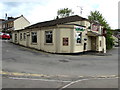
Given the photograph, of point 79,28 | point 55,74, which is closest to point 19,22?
point 79,28

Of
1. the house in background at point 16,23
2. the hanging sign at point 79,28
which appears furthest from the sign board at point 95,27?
the house in background at point 16,23

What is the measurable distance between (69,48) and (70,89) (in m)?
14.2

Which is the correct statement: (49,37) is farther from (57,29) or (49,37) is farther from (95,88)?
(95,88)

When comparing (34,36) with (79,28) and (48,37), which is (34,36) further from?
(79,28)

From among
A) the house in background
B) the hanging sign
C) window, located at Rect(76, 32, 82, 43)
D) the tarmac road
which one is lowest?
the tarmac road

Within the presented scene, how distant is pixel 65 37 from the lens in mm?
19938

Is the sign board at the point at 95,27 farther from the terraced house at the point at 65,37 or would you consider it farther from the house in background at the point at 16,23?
the house in background at the point at 16,23

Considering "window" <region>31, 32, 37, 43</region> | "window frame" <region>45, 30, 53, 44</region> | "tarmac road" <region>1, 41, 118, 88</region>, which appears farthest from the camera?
"window" <region>31, 32, 37, 43</region>

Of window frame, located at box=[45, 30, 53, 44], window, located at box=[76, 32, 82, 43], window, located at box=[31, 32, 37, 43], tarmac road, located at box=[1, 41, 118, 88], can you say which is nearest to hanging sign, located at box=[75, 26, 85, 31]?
window, located at box=[76, 32, 82, 43]

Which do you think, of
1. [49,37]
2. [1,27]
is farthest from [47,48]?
[1,27]

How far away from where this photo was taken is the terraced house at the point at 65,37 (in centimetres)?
1986

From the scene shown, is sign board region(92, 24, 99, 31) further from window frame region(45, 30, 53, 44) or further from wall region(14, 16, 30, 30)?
wall region(14, 16, 30, 30)

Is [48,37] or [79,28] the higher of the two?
[79,28]

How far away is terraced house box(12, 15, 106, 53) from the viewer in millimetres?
19859
